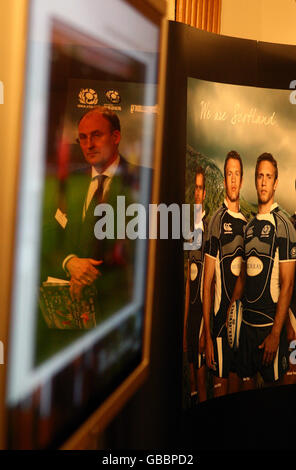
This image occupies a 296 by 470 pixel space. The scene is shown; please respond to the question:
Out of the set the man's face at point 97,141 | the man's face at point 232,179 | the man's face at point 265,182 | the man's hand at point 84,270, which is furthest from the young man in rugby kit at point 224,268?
the man's hand at point 84,270

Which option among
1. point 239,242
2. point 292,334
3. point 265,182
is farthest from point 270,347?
point 265,182

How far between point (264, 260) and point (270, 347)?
19.2 inches

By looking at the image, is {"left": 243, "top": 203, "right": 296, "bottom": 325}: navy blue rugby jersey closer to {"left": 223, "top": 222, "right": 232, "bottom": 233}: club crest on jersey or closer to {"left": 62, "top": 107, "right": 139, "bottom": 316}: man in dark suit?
{"left": 223, "top": 222, "right": 232, "bottom": 233}: club crest on jersey

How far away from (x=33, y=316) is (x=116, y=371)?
52 centimetres

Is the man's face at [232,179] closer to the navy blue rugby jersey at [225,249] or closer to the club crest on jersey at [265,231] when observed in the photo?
the navy blue rugby jersey at [225,249]

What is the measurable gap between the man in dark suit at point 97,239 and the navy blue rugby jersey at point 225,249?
3.37 ft

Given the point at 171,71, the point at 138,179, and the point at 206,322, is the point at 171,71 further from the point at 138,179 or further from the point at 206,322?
the point at 206,322

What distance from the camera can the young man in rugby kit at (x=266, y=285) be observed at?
2.85 metres

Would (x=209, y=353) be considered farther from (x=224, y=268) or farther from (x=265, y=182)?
(x=265, y=182)

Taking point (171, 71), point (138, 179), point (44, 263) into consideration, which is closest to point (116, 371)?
point (44, 263)

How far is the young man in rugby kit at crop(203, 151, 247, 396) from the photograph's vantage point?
2.74 metres

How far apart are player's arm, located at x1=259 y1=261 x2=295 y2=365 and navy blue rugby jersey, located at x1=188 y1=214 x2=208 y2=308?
51 centimetres

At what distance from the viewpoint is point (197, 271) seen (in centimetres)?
267

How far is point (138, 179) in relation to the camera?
1.79 meters
